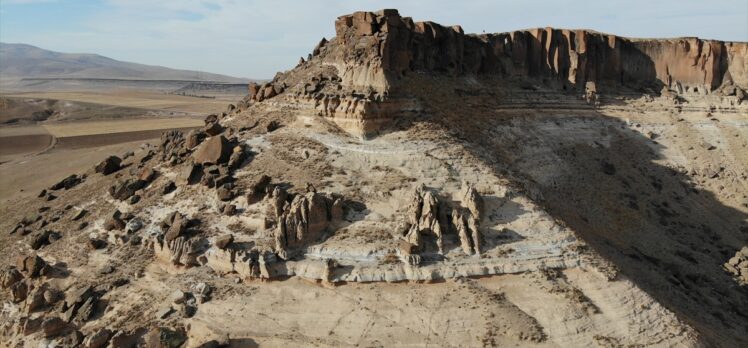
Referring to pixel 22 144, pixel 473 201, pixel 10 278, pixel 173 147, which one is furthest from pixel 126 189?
pixel 22 144

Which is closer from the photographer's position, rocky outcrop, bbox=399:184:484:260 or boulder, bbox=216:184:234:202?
rocky outcrop, bbox=399:184:484:260

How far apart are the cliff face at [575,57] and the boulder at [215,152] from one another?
8.98 metres

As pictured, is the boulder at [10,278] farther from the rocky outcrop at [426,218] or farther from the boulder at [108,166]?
the rocky outcrop at [426,218]

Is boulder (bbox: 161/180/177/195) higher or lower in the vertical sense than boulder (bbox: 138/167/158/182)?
lower

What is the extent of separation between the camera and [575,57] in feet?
136

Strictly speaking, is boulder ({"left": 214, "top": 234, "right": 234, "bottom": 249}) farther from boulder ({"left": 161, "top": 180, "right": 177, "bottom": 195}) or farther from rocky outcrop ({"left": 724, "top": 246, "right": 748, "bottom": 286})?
rocky outcrop ({"left": 724, "top": 246, "right": 748, "bottom": 286})

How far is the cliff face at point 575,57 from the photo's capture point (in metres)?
32.8

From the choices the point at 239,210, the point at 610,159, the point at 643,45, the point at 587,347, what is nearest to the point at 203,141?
the point at 239,210

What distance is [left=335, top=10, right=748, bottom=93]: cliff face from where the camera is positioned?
108ft

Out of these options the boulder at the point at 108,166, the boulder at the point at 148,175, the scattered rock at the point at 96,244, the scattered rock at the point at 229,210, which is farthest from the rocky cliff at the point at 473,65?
the scattered rock at the point at 96,244

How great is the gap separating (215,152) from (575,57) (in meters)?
31.1

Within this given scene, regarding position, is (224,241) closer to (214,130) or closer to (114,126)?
(214,130)

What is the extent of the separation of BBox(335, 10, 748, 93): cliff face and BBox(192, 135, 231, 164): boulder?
354 inches

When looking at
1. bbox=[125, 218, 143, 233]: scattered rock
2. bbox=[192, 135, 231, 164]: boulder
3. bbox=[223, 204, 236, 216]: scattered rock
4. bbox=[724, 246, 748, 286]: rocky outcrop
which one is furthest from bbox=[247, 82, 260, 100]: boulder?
bbox=[724, 246, 748, 286]: rocky outcrop
